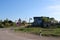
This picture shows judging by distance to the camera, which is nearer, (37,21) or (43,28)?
(43,28)

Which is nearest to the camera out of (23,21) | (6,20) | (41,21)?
(41,21)

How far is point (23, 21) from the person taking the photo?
114750 mm

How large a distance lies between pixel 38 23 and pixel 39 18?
419 cm

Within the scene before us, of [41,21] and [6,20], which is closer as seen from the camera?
[41,21]

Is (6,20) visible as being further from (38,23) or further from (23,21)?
(38,23)

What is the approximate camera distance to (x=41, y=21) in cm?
8588

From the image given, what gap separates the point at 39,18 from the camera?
296ft

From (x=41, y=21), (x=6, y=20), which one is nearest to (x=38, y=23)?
(x=41, y=21)

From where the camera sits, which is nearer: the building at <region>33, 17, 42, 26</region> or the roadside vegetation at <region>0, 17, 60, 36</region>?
the roadside vegetation at <region>0, 17, 60, 36</region>

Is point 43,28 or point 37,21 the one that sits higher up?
point 37,21

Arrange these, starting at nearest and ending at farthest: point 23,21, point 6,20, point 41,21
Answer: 1. point 41,21
2. point 6,20
3. point 23,21

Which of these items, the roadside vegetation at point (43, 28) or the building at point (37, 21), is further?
the building at point (37, 21)

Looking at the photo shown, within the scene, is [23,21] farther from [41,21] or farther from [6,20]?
[41,21]

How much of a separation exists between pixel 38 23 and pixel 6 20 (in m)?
27.9
